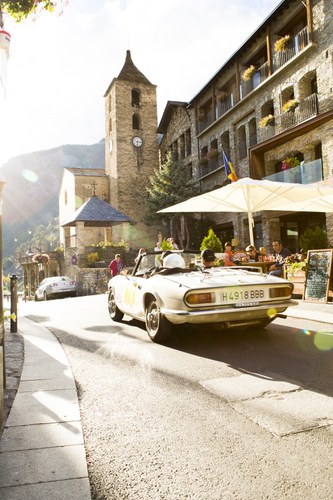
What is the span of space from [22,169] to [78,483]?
6414 inches

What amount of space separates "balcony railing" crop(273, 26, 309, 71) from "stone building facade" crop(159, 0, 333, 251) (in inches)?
1.7

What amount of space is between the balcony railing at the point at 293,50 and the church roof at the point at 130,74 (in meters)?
20.4

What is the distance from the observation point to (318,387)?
3371 mm

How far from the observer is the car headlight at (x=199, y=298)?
4812 mm

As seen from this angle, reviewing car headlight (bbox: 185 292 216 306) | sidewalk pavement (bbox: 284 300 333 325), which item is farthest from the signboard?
car headlight (bbox: 185 292 216 306)

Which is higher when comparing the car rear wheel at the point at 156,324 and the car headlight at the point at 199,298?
the car headlight at the point at 199,298

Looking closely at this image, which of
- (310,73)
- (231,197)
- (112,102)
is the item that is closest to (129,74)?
(112,102)

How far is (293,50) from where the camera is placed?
1845 cm

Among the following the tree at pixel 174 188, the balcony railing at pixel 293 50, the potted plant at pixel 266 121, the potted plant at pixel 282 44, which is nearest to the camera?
the balcony railing at pixel 293 50

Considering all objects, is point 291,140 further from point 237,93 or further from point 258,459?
point 258,459

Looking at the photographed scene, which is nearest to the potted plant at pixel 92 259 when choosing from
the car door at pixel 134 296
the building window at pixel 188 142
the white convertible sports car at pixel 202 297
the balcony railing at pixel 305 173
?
the building window at pixel 188 142

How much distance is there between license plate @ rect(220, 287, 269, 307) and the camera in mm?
4938

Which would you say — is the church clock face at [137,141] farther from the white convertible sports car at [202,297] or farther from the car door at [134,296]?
the white convertible sports car at [202,297]

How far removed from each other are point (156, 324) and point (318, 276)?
4.72 metres
